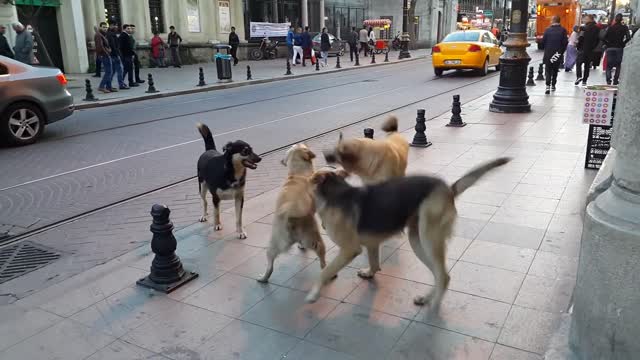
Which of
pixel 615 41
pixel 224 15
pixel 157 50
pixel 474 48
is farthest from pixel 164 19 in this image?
pixel 615 41

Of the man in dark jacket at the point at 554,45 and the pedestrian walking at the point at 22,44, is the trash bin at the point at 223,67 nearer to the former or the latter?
the pedestrian walking at the point at 22,44

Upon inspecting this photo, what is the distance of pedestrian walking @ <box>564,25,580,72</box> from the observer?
18.9 metres

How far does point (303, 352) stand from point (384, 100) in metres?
12.4

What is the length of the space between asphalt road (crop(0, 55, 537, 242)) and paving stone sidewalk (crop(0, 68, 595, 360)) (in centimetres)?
215

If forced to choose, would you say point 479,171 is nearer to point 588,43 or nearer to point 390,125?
point 390,125

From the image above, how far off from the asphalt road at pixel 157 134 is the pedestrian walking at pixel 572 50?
3400mm

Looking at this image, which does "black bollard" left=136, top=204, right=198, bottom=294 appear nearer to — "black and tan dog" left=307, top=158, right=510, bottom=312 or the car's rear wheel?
"black and tan dog" left=307, top=158, right=510, bottom=312

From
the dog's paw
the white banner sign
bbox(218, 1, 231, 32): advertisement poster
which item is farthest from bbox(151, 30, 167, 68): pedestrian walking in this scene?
the dog's paw

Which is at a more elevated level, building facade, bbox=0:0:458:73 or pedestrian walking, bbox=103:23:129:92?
building facade, bbox=0:0:458:73

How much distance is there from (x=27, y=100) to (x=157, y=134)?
2413mm

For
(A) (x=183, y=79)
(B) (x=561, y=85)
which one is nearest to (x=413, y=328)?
(B) (x=561, y=85)

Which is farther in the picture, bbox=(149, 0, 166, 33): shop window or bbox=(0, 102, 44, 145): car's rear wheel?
bbox=(149, 0, 166, 33): shop window

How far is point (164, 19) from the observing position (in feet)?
87.2

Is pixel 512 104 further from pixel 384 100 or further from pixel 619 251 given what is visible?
pixel 619 251
